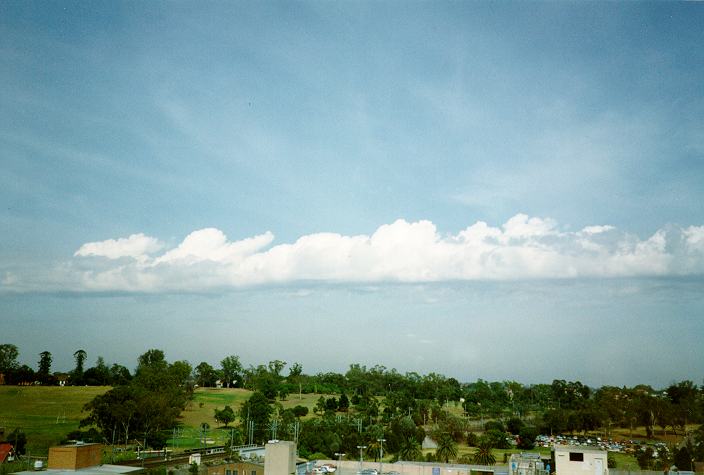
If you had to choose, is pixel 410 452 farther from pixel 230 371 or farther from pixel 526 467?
pixel 230 371

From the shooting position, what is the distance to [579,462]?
3578 cm

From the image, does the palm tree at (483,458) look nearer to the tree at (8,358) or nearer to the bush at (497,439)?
the bush at (497,439)

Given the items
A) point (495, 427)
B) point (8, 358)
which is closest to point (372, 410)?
point (495, 427)

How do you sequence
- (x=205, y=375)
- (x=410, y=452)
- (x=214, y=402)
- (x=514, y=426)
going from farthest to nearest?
1. (x=205, y=375)
2. (x=214, y=402)
3. (x=514, y=426)
4. (x=410, y=452)

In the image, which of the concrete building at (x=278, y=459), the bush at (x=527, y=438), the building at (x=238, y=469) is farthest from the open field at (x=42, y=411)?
the bush at (x=527, y=438)

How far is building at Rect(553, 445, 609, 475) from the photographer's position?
35438mm

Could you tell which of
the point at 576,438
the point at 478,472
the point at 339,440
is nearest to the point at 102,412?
the point at 339,440

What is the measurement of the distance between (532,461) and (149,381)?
5573cm

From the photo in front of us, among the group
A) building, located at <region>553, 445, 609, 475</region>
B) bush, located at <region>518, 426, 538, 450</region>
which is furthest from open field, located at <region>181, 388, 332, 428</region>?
building, located at <region>553, 445, 609, 475</region>

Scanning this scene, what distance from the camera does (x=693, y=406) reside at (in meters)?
84.2

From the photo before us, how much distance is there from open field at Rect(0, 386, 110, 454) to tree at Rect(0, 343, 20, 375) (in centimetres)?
709

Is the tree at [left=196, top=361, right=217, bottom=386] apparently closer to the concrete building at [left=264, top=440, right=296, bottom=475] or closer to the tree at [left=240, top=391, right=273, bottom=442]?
the tree at [left=240, top=391, right=273, bottom=442]

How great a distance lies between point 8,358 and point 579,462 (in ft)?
329

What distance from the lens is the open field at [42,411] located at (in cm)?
6166
